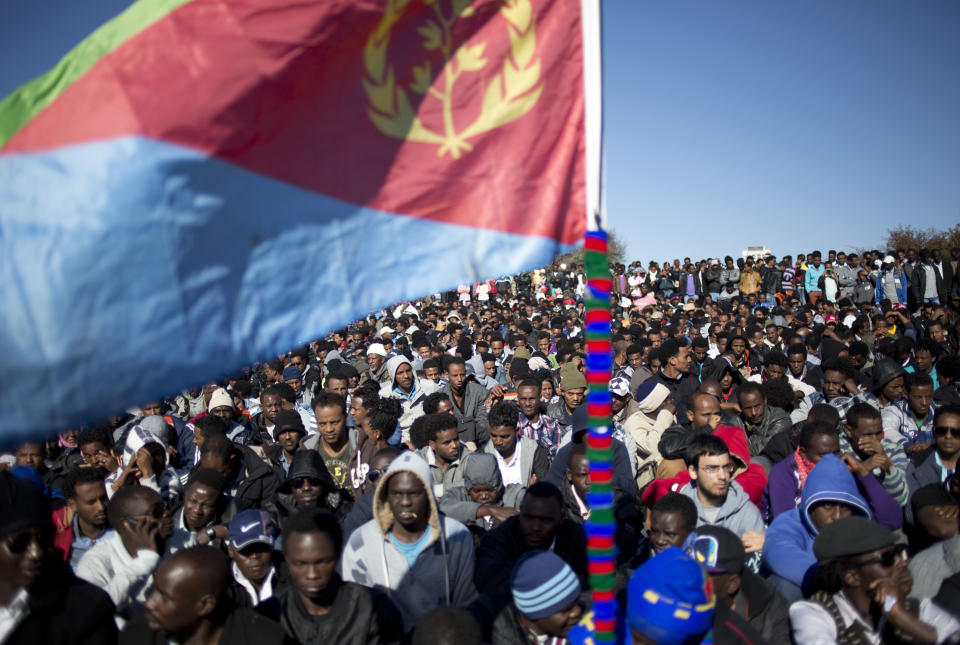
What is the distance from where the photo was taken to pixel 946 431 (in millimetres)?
5336

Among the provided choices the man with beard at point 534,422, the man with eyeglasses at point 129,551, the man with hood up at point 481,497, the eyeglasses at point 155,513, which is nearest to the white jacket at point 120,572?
the man with eyeglasses at point 129,551

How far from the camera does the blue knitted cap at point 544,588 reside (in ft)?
10.9

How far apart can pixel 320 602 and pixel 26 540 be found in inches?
58.1

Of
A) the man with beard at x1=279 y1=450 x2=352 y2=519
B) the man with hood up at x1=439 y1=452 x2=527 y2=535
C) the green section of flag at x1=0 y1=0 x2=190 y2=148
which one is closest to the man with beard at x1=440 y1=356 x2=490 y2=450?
the man with hood up at x1=439 y1=452 x2=527 y2=535

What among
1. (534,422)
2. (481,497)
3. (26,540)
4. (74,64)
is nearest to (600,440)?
(74,64)

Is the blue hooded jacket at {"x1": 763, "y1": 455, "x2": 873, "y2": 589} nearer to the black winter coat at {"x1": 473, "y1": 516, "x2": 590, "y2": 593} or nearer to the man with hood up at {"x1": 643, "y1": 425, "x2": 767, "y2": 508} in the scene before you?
the man with hood up at {"x1": 643, "y1": 425, "x2": 767, "y2": 508}

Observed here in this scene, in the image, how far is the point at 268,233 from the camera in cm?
276

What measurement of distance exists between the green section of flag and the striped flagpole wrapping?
6.04ft

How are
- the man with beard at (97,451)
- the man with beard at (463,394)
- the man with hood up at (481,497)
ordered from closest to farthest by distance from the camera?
1. the man with hood up at (481,497)
2. the man with beard at (97,451)
3. the man with beard at (463,394)

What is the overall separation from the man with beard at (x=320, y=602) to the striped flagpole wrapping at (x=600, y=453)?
1.40 meters

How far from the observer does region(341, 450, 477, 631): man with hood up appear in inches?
157

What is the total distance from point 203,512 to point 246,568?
869mm

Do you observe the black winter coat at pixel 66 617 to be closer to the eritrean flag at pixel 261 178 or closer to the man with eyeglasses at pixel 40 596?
the man with eyeglasses at pixel 40 596

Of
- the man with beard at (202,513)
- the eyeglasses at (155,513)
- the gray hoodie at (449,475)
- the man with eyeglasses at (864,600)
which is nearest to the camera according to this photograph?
the man with eyeglasses at (864,600)
